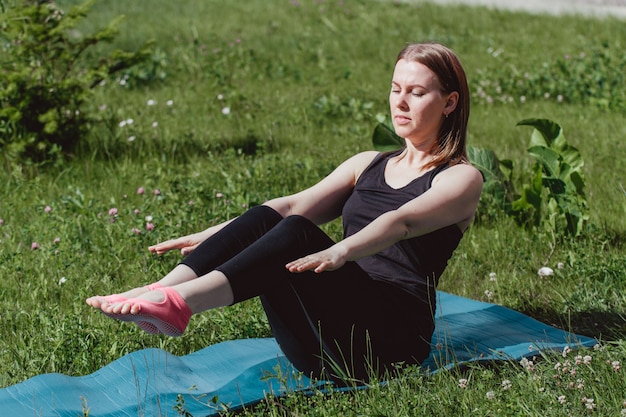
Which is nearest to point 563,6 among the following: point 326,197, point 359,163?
point 359,163

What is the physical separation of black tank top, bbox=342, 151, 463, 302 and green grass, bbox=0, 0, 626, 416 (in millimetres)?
337

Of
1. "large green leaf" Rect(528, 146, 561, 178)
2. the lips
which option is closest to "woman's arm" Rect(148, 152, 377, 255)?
the lips

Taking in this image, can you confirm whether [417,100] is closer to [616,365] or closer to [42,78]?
[616,365]

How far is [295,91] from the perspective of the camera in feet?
26.8

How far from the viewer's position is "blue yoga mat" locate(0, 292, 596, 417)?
10.5ft

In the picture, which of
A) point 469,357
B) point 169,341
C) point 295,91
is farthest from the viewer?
point 295,91

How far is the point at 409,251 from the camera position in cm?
339

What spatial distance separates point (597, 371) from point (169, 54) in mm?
6847

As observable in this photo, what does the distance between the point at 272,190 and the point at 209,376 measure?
2083 millimetres

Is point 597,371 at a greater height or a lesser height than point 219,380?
greater

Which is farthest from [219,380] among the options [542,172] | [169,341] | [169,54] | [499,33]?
[499,33]

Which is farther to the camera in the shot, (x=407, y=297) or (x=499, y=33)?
(x=499, y=33)

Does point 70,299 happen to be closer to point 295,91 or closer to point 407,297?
point 407,297

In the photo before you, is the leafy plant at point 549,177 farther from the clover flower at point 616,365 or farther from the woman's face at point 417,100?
the clover flower at point 616,365
